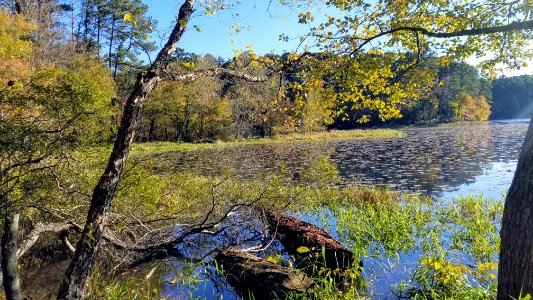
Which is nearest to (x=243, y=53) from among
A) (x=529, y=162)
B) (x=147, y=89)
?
(x=147, y=89)

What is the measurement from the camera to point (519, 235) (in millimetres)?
3434

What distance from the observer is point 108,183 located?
3.88 meters

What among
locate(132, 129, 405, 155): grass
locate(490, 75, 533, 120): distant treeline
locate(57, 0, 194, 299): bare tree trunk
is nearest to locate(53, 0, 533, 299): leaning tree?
locate(57, 0, 194, 299): bare tree trunk

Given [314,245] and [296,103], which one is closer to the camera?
[296,103]

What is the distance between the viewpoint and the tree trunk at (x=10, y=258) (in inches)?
173

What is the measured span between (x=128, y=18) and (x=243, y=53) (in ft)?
5.69

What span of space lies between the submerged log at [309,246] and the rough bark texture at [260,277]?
1.59 ft

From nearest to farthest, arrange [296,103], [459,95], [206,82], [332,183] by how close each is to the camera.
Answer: [296,103] < [332,183] < [206,82] < [459,95]

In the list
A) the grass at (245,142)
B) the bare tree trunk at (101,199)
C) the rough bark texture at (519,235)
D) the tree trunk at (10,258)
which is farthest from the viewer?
the grass at (245,142)

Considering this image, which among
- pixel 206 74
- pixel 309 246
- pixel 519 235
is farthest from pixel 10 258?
pixel 519 235

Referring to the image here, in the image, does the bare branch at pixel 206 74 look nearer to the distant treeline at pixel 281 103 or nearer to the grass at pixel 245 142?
the distant treeline at pixel 281 103

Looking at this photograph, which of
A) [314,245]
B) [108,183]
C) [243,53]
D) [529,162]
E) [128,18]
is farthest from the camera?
[314,245]

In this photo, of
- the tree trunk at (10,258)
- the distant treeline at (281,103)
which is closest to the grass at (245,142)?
the distant treeline at (281,103)

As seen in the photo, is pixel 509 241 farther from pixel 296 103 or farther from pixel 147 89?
pixel 147 89
